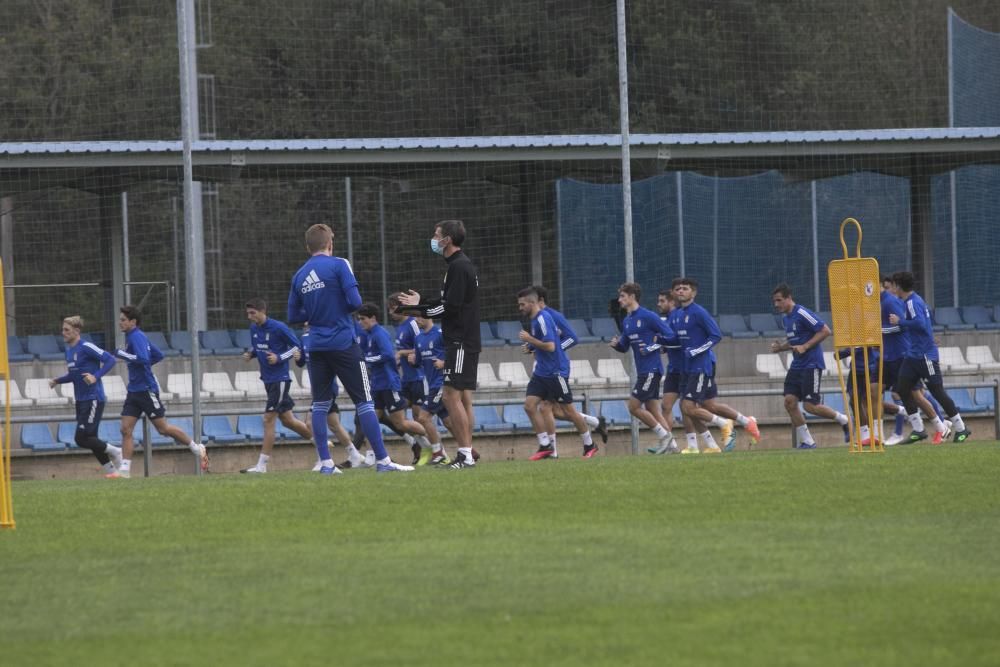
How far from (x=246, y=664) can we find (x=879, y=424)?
38.7 ft

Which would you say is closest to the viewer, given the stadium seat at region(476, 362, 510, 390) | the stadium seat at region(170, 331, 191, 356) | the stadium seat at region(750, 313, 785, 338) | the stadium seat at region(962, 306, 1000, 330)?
the stadium seat at region(476, 362, 510, 390)

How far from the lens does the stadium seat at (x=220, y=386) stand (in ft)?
83.6

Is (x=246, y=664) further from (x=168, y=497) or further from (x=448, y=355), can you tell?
(x=448, y=355)

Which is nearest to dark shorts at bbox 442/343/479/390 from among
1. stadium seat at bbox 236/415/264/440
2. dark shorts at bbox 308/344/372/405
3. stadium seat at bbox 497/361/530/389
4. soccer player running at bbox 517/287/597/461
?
dark shorts at bbox 308/344/372/405

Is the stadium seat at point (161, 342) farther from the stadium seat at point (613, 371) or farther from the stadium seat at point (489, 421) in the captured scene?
the stadium seat at point (613, 371)

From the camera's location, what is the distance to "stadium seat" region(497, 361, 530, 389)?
86.1 ft

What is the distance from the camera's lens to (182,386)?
2531cm

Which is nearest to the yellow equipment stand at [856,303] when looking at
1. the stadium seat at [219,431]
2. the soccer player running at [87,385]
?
the soccer player running at [87,385]

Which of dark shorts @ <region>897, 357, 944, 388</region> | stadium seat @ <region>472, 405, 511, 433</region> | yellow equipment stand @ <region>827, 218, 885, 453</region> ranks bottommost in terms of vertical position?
stadium seat @ <region>472, 405, 511, 433</region>

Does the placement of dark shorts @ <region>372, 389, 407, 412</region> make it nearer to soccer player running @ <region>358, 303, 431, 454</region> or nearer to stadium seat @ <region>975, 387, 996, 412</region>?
soccer player running @ <region>358, 303, 431, 454</region>

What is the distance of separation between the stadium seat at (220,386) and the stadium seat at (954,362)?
12329mm

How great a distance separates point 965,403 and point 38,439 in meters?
14.5

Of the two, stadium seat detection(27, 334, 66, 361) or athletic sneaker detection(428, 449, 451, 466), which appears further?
stadium seat detection(27, 334, 66, 361)

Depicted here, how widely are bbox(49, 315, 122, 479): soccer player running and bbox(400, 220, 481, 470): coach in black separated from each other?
19.6ft
